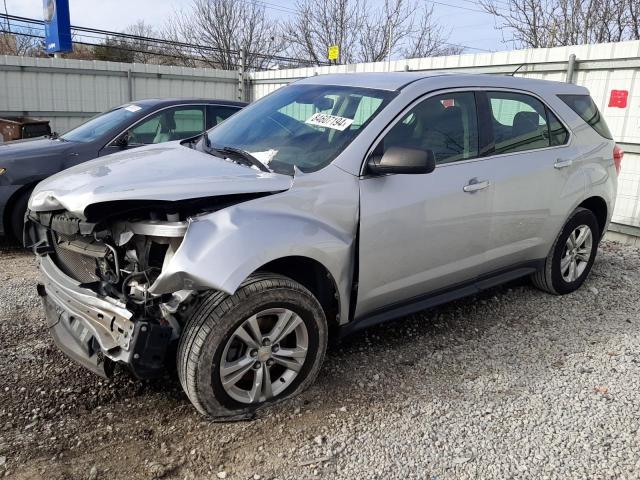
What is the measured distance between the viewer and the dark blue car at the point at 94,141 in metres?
5.46

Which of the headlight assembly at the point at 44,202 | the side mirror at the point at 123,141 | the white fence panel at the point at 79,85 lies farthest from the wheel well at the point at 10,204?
the white fence panel at the point at 79,85

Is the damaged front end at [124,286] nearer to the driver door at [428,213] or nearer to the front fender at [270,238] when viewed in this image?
the front fender at [270,238]

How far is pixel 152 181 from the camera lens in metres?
2.79

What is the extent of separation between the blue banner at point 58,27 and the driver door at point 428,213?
47.4 feet

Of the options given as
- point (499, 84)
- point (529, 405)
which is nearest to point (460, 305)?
point (529, 405)

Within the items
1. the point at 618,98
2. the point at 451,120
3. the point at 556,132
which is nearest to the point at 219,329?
the point at 451,120

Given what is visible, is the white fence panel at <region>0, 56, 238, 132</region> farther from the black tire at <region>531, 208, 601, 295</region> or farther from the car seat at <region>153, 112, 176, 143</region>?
the black tire at <region>531, 208, 601, 295</region>

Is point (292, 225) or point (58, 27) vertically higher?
point (58, 27)

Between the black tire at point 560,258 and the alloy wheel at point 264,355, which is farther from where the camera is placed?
the black tire at point 560,258

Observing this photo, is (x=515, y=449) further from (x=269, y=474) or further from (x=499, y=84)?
(x=499, y=84)

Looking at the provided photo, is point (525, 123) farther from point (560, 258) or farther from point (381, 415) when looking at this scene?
point (381, 415)

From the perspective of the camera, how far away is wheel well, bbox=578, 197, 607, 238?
474cm

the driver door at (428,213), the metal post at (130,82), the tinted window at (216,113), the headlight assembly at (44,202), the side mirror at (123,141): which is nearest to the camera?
the headlight assembly at (44,202)

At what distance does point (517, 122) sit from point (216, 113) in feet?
13.3
